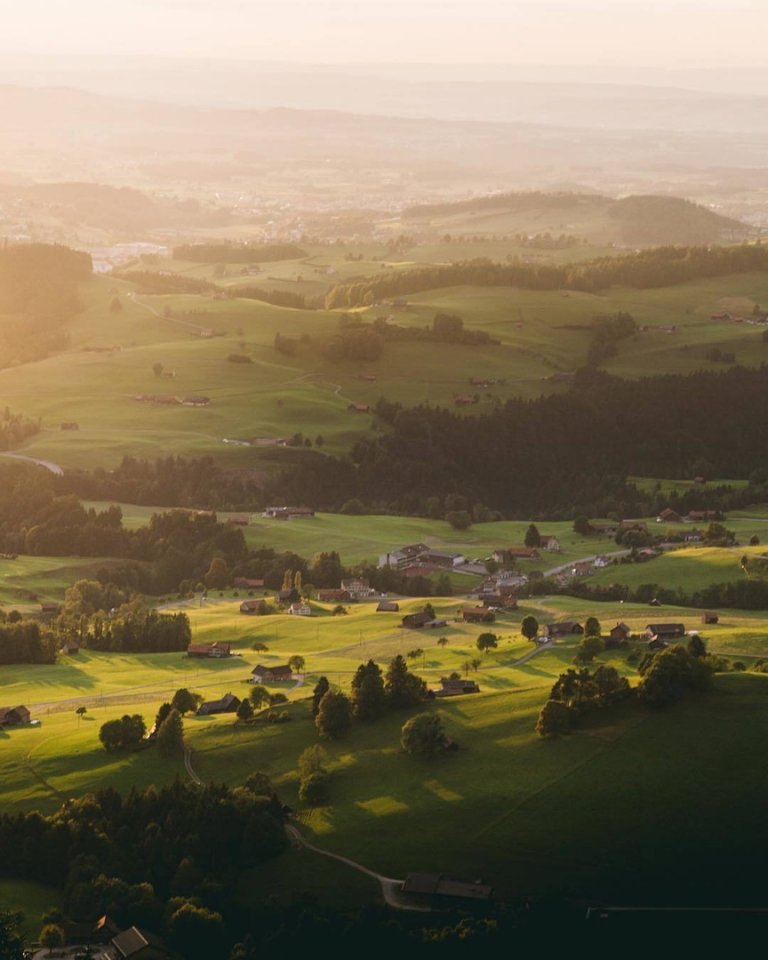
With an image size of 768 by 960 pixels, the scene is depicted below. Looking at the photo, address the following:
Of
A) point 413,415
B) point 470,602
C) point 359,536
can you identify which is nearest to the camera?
point 470,602

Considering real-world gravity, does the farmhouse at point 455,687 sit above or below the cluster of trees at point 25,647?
above

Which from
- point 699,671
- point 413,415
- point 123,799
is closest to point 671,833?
point 699,671

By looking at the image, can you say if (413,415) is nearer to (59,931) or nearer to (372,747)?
(372,747)

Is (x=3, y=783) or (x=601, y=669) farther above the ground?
(x=601, y=669)

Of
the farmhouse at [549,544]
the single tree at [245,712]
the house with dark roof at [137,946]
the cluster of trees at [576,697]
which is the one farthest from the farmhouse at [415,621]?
the house with dark roof at [137,946]

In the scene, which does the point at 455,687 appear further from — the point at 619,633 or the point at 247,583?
the point at 247,583

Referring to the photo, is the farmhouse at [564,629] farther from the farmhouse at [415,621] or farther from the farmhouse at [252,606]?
the farmhouse at [252,606]
